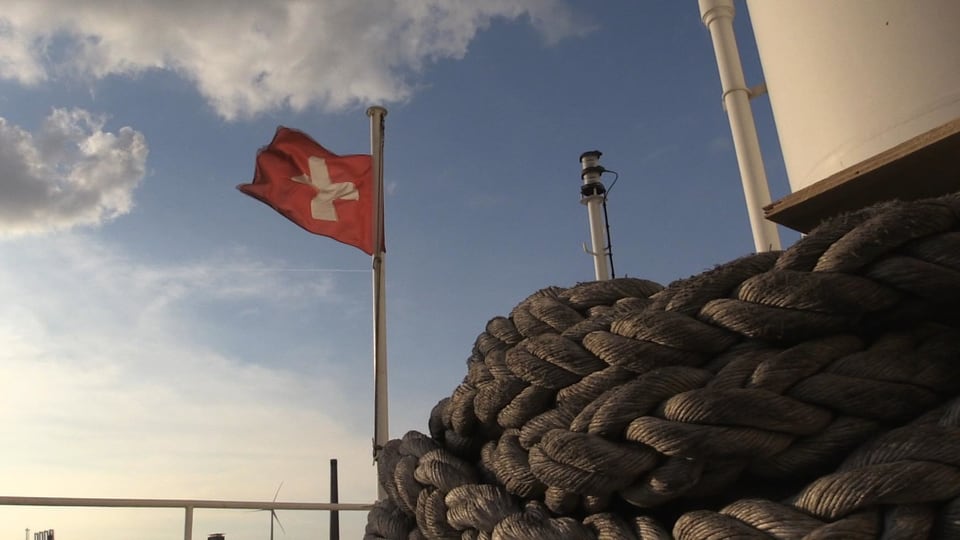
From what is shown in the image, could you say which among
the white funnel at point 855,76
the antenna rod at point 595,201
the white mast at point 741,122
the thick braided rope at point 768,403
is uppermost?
the antenna rod at point 595,201

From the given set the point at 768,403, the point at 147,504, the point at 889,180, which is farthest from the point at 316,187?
the point at 768,403

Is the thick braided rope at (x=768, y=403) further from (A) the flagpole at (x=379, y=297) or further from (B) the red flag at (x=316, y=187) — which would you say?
(B) the red flag at (x=316, y=187)

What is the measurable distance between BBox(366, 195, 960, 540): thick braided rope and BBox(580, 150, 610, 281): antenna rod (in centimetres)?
786

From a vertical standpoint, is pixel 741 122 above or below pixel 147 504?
above

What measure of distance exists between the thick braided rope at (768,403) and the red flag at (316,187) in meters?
7.57

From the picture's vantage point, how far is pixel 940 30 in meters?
1.54

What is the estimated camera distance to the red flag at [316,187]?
882 cm

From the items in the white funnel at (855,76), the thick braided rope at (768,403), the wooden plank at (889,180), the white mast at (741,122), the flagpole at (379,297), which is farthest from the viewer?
the flagpole at (379,297)

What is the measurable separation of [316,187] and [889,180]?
26.2 ft

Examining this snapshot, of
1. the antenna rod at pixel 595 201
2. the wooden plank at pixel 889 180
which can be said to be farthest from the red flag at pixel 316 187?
the wooden plank at pixel 889 180

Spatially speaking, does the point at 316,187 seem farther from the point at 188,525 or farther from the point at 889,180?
the point at 889,180

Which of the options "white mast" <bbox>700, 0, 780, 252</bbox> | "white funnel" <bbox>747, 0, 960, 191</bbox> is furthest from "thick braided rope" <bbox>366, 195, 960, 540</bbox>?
"white mast" <bbox>700, 0, 780, 252</bbox>

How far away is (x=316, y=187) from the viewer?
9055 mm

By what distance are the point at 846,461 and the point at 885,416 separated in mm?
76
